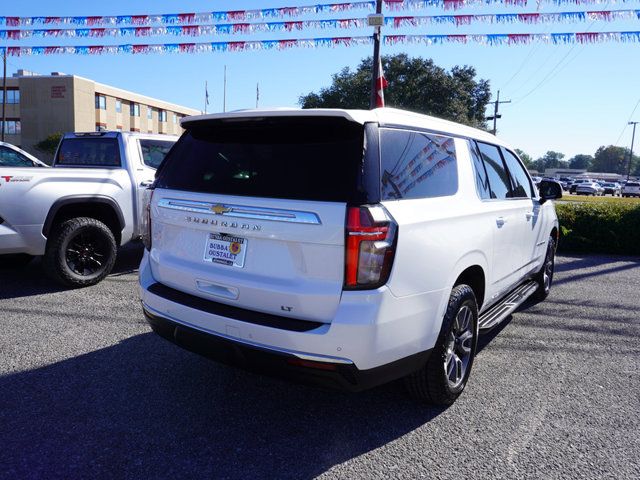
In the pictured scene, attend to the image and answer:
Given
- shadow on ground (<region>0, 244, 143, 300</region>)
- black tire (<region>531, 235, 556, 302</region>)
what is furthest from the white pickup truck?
black tire (<region>531, 235, 556, 302</region>)

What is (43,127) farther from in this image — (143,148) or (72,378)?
(72,378)

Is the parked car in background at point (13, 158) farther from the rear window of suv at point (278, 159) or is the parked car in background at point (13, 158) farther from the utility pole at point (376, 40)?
the utility pole at point (376, 40)

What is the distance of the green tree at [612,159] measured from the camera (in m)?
175

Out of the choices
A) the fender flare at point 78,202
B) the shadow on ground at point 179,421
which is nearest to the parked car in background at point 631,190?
the fender flare at point 78,202

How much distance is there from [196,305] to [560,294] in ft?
17.9

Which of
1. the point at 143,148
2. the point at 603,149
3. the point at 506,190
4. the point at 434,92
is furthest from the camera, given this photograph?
the point at 603,149

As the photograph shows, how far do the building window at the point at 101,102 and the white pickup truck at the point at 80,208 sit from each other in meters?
54.8

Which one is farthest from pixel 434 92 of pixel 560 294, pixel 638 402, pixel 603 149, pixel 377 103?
pixel 603 149

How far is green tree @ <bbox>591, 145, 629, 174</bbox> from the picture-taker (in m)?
175

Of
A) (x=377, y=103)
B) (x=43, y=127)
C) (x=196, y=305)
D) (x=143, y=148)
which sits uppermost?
(x=43, y=127)

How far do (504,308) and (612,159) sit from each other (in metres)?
202

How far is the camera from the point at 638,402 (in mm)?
3549

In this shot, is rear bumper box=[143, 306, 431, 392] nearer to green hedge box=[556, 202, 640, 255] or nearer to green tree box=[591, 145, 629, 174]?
green hedge box=[556, 202, 640, 255]

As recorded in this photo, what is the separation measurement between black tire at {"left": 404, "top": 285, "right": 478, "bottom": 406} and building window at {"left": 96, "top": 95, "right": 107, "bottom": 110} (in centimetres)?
6040
